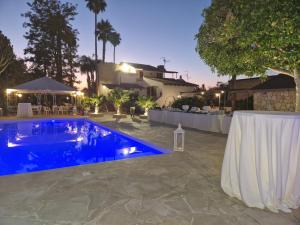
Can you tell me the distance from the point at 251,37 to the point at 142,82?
25.2 meters

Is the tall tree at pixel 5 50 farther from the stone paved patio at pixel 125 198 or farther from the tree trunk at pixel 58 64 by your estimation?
the stone paved patio at pixel 125 198

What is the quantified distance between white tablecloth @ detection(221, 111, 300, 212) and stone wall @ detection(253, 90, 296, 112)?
1447 centimetres

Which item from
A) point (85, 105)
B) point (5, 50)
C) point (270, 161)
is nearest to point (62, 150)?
point (270, 161)

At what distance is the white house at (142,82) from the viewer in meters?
27.1

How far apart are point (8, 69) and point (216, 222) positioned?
26001 mm

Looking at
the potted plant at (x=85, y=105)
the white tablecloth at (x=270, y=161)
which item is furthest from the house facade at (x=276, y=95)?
the potted plant at (x=85, y=105)

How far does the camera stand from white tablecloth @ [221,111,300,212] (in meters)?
3.01

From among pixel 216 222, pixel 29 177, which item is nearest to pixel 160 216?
pixel 216 222

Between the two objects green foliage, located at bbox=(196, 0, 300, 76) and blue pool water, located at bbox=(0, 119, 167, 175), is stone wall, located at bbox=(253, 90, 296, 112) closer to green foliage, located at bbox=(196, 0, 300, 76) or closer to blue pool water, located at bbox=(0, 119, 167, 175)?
green foliage, located at bbox=(196, 0, 300, 76)

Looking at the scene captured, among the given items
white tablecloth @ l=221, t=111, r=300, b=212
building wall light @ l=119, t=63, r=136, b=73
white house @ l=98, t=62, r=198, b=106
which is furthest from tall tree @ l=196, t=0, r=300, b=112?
building wall light @ l=119, t=63, r=136, b=73

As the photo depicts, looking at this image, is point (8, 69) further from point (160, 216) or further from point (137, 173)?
point (160, 216)

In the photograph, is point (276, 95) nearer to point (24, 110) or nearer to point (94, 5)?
point (24, 110)

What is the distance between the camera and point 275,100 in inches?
651

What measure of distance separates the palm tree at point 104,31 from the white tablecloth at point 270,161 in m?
35.9
